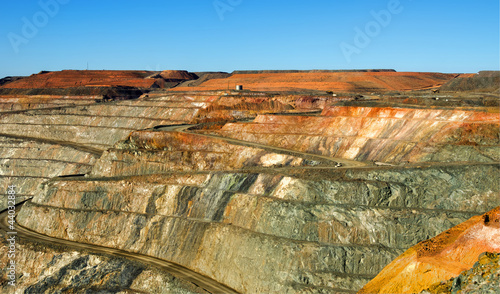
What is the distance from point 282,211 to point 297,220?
5.39ft

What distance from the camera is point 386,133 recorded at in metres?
63.3

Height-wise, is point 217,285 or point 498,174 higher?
point 498,174

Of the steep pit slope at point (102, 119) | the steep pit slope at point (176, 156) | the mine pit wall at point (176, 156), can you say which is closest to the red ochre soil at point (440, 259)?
the steep pit slope at point (176, 156)

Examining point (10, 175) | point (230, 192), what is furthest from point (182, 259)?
point (10, 175)

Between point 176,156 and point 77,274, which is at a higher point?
point 176,156

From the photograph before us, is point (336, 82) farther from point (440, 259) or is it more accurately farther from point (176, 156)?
point (440, 259)

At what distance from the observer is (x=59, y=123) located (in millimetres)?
113938

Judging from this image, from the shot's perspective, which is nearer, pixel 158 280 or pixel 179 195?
pixel 158 280

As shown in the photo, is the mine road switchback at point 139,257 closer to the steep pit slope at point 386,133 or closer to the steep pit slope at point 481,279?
the steep pit slope at point 481,279

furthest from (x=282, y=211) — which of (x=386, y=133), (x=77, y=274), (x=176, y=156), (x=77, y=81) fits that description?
(x=77, y=81)

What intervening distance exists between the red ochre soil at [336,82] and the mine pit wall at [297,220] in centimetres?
9578

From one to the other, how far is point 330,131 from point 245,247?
29.1m

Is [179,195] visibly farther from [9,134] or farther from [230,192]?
[9,134]

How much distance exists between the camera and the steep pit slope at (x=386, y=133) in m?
54.5
